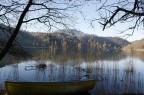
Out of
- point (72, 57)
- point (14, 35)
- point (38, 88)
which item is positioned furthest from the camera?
point (72, 57)

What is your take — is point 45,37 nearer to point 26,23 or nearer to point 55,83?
point 26,23

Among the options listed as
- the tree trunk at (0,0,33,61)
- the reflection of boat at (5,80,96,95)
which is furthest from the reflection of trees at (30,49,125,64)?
the tree trunk at (0,0,33,61)

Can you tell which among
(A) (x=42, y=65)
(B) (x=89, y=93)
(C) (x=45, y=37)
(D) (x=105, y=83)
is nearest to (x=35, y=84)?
(B) (x=89, y=93)

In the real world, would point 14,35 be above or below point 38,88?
above

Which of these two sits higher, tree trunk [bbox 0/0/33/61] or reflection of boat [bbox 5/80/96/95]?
tree trunk [bbox 0/0/33/61]

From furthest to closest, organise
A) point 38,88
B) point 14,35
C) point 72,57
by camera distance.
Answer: point 72,57, point 38,88, point 14,35

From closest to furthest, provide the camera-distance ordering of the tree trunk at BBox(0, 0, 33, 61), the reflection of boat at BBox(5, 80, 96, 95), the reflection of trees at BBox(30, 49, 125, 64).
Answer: the tree trunk at BBox(0, 0, 33, 61) → the reflection of boat at BBox(5, 80, 96, 95) → the reflection of trees at BBox(30, 49, 125, 64)

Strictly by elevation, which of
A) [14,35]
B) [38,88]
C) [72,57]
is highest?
[14,35]

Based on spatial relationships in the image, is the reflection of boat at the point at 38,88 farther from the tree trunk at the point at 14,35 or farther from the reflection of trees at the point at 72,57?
the reflection of trees at the point at 72,57

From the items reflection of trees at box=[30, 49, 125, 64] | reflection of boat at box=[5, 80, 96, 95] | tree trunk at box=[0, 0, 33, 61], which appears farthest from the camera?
reflection of trees at box=[30, 49, 125, 64]

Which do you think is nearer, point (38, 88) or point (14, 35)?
point (14, 35)

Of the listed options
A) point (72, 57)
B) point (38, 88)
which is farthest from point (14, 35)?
point (72, 57)

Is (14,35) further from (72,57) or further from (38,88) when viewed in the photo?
(72,57)

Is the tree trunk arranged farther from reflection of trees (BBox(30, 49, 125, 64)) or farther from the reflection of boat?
reflection of trees (BBox(30, 49, 125, 64))
